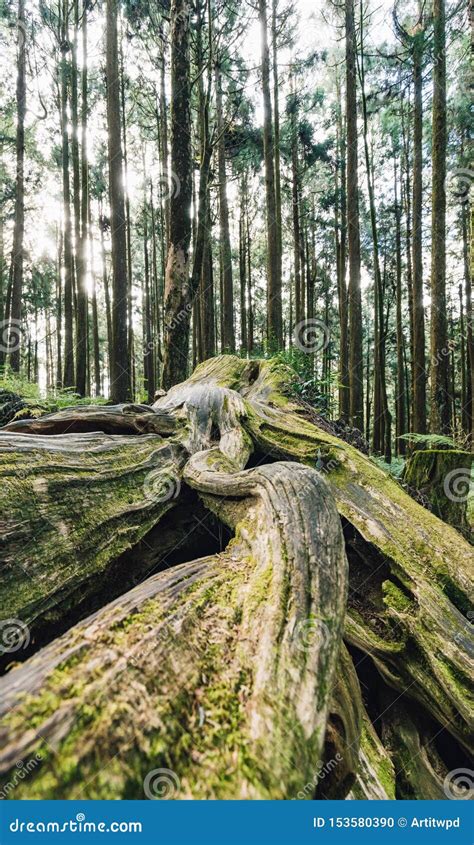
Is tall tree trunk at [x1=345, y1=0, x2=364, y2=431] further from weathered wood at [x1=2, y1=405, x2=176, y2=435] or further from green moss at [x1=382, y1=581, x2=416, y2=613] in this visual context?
green moss at [x1=382, y1=581, x2=416, y2=613]

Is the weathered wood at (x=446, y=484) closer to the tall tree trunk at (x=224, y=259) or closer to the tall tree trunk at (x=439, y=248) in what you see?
the tall tree trunk at (x=439, y=248)

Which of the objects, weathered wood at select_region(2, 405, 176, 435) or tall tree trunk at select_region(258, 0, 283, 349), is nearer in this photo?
weathered wood at select_region(2, 405, 176, 435)

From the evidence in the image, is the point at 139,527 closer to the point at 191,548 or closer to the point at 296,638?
the point at 191,548

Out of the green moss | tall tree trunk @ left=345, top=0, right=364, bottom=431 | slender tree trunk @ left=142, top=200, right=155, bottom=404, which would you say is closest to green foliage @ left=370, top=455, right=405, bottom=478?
the green moss

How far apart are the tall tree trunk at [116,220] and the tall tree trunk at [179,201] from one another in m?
3.28

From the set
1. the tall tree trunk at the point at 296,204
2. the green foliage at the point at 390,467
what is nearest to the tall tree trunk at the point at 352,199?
the green foliage at the point at 390,467

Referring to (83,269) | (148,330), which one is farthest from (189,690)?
(148,330)

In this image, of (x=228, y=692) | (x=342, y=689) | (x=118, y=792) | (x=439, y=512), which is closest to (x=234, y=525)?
(x=342, y=689)

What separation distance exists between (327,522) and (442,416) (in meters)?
6.60

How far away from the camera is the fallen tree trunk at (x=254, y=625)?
0.90 m

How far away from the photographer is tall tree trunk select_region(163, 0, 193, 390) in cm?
568

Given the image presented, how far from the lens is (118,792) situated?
84cm

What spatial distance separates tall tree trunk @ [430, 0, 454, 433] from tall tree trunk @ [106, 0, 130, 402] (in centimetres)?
614

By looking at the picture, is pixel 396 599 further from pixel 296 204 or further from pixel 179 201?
pixel 296 204
